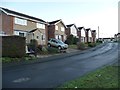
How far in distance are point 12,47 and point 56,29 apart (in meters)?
37.9

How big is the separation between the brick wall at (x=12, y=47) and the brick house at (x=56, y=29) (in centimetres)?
3556

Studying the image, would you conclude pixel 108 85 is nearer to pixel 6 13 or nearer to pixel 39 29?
pixel 6 13

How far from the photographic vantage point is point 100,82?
11.1 m

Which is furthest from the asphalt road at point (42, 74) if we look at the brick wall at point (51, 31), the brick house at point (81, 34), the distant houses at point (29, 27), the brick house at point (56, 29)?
the brick house at point (81, 34)

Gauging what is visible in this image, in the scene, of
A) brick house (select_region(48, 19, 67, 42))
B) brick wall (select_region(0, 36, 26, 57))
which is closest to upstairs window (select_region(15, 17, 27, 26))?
brick house (select_region(48, 19, 67, 42))

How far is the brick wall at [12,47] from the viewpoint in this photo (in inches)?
1037

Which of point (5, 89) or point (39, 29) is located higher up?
point (39, 29)

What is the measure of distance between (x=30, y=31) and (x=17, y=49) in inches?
914

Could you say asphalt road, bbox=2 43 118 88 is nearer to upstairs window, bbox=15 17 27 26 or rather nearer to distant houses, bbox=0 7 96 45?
distant houses, bbox=0 7 96 45

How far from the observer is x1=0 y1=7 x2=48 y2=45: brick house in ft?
141

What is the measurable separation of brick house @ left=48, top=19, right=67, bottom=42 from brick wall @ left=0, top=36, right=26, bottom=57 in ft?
117

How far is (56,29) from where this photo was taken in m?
64.0

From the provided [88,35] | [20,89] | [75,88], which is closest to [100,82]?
[75,88]

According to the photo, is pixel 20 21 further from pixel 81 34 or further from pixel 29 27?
pixel 81 34
